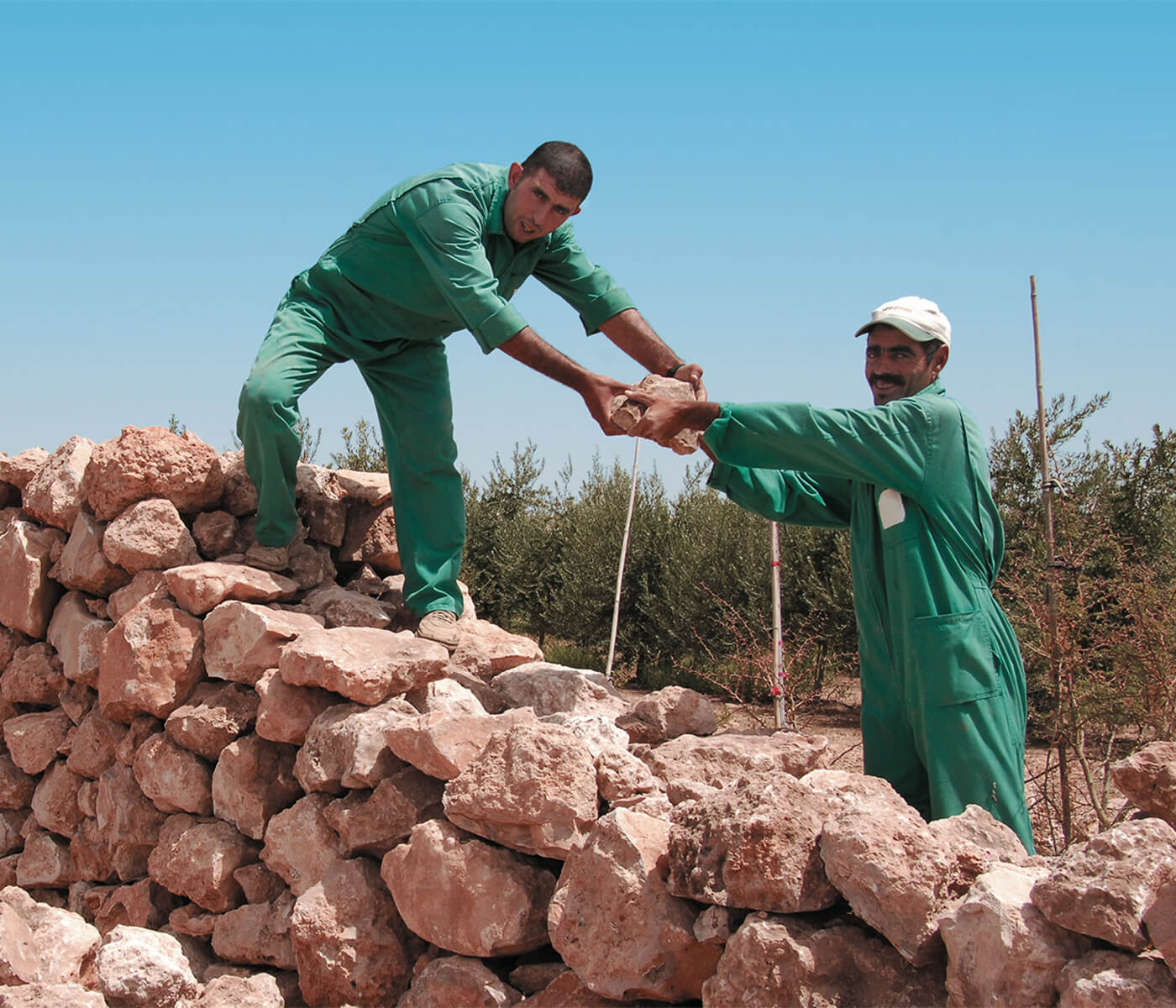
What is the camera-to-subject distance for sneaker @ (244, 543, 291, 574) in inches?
172

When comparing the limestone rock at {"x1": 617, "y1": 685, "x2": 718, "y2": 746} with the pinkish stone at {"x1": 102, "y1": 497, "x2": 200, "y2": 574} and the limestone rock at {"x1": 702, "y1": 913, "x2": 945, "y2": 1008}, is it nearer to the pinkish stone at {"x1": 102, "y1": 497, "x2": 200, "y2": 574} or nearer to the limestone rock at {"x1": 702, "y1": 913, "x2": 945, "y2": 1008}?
the limestone rock at {"x1": 702, "y1": 913, "x2": 945, "y2": 1008}

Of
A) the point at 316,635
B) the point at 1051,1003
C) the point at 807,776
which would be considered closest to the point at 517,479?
the point at 316,635

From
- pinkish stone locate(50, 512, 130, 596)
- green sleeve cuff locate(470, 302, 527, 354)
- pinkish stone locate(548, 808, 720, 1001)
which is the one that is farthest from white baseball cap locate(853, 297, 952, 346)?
pinkish stone locate(50, 512, 130, 596)

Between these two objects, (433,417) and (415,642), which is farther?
(433,417)

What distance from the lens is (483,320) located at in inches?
149

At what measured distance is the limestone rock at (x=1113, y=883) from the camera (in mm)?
1982

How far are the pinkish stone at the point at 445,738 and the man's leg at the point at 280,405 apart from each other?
137cm

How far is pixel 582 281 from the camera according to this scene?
14.8 feet

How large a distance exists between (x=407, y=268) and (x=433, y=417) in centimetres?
65

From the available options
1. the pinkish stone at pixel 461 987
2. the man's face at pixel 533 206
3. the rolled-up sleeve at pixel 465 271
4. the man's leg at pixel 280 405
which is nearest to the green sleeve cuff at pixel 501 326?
the rolled-up sleeve at pixel 465 271

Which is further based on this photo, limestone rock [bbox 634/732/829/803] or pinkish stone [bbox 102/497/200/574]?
pinkish stone [bbox 102/497/200/574]

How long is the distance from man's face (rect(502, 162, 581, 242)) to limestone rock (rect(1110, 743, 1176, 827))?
8.67 feet

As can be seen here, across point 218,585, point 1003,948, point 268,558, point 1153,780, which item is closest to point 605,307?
point 268,558

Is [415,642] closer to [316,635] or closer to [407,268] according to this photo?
[316,635]
